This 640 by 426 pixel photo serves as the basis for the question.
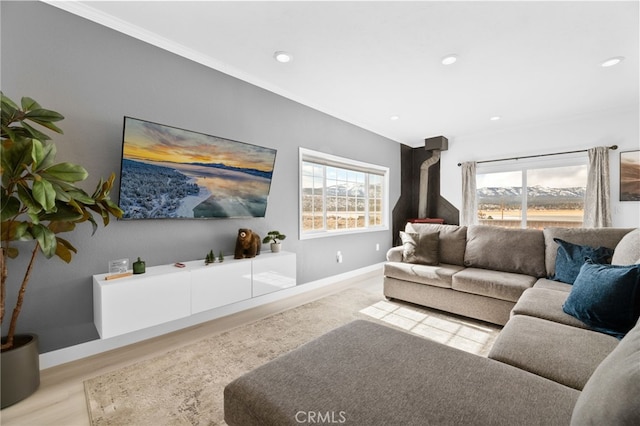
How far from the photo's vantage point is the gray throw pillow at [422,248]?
3.28m

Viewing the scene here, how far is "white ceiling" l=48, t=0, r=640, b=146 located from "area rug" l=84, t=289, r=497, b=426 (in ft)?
8.33

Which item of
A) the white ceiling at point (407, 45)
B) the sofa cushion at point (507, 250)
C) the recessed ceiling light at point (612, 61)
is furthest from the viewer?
the sofa cushion at point (507, 250)

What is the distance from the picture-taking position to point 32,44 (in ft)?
6.07

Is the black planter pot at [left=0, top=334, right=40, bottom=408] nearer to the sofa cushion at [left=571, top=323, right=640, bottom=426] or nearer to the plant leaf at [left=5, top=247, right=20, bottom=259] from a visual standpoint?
the plant leaf at [left=5, top=247, right=20, bottom=259]

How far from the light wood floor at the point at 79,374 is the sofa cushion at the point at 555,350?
85.6 inches

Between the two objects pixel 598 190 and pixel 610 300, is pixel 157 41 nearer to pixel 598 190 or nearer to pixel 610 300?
pixel 610 300

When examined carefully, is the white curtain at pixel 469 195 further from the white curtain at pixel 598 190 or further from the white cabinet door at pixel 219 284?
the white cabinet door at pixel 219 284

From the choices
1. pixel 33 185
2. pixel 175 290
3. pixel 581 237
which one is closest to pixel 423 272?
pixel 581 237

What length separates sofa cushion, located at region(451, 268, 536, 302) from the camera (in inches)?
98.6

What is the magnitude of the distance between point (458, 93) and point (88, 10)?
3.67m

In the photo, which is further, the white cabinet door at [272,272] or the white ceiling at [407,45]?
the white cabinet door at [272,272]

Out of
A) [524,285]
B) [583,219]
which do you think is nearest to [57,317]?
[524,285]

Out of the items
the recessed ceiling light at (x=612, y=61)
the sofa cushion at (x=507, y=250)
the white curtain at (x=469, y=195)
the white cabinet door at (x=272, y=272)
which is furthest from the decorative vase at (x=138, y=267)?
→ the white curtain at (x=469, y=195)

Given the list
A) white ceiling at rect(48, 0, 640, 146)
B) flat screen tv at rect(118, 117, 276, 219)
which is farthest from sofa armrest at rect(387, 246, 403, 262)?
white ceiling at rect(48, 0, 640, 146)
